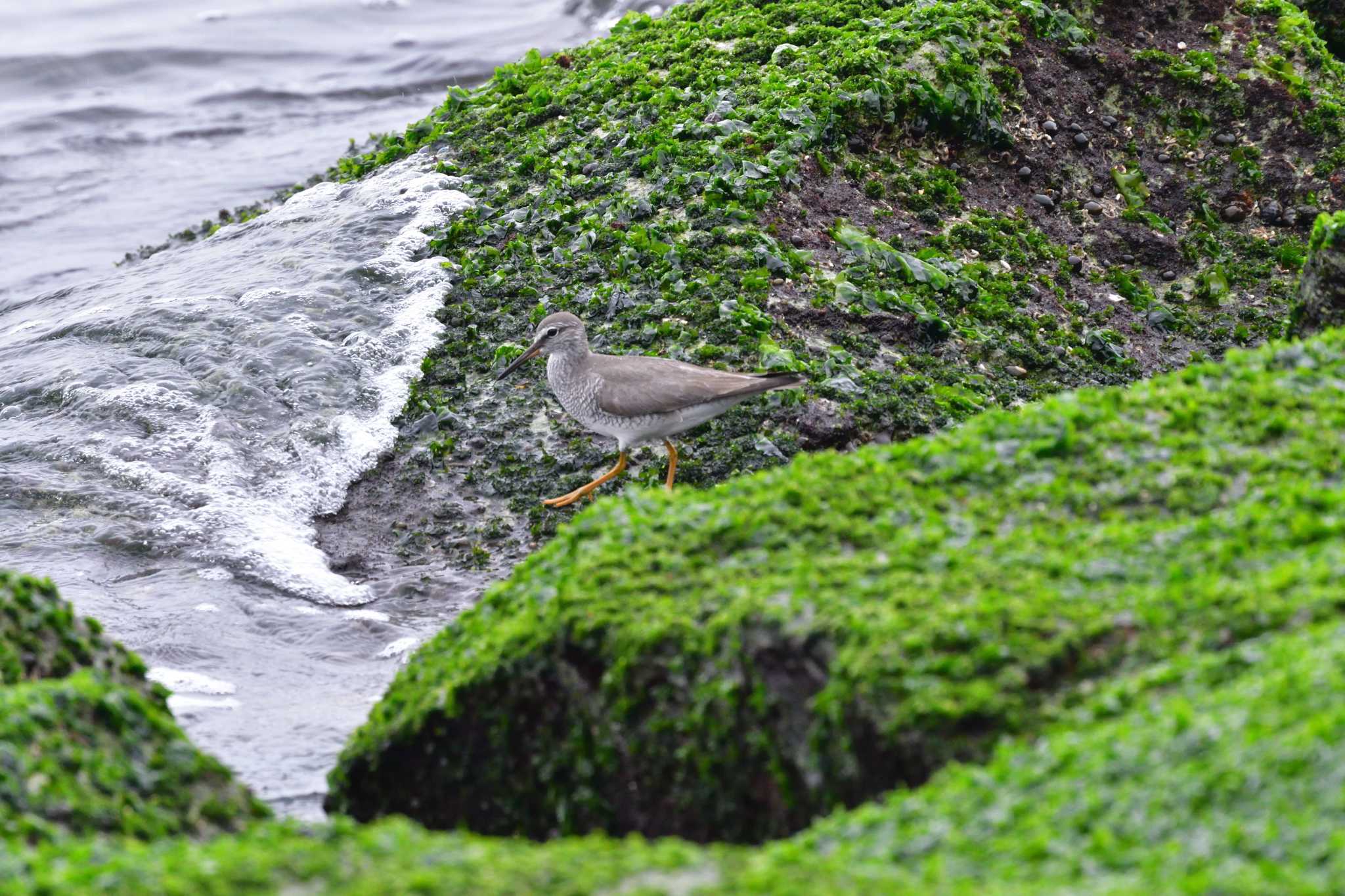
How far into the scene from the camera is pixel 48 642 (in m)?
4.89

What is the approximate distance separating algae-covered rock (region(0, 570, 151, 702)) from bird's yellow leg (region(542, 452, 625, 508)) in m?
3.01

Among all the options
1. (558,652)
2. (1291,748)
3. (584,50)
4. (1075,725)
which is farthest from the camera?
(584,50)

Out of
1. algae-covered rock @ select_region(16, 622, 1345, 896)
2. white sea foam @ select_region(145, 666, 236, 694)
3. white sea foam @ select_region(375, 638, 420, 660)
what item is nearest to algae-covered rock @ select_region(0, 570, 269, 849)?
algae-covered rock @ select_region(16, 622, 1345, 896)

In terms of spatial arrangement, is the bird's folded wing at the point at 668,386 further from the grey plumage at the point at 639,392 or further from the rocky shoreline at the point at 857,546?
the rocky shoreline at the point at 857,546

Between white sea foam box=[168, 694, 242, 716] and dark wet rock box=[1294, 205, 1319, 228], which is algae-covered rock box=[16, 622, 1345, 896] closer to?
white sea foam box=[168, 694, 242, 716]

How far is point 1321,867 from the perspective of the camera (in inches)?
120

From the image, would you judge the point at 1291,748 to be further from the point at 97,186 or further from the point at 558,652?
the point at 97,186

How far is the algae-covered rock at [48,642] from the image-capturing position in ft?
15.6

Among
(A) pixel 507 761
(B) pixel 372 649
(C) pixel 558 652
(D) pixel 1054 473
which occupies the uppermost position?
(D) pixel 1054 473

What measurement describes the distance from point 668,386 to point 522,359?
1.26 metres

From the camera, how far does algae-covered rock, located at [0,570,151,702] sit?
4.76m

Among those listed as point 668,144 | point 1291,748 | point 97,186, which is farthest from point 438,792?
point 97,186

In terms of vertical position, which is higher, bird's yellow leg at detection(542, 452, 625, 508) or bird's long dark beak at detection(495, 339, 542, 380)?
bird's long dark beak at detection(495, 339, 542, 380)

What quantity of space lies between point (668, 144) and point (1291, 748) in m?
6.73
